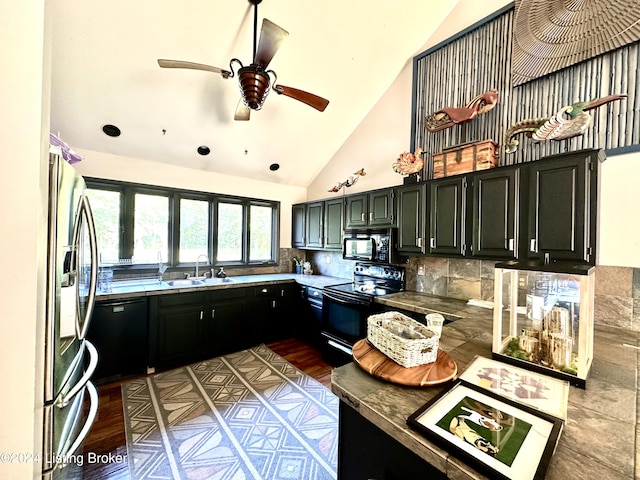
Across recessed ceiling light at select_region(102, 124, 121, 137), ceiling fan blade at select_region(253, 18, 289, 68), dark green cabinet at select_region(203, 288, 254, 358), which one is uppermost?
ceiling fan blade at select_region(253, 18, 289, 68)

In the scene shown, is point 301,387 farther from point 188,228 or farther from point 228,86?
point 228,86

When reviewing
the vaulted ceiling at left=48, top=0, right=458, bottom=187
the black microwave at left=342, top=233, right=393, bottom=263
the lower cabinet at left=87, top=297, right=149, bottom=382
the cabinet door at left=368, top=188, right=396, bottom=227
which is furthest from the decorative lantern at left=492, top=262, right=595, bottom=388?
the lower cabinet at left=87, top=297, right=149, bottom=382

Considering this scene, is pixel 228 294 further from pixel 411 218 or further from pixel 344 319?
pixel 411 218

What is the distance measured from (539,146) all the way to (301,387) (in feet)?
10.4

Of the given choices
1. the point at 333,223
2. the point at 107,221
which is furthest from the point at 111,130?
the point at 333,223

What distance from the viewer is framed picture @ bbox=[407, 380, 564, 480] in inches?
23.7

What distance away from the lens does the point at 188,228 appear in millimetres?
3799

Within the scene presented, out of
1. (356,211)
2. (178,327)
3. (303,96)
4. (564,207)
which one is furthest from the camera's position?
(356,211)

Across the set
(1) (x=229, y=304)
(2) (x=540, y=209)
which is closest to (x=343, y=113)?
(2) (x=540, y=209)

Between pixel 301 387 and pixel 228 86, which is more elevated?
pixel 228 86

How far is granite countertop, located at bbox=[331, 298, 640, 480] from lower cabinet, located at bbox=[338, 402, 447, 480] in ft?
0.35

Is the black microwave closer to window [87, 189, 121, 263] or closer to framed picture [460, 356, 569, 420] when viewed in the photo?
framed picture [460, 356, 569, 420]

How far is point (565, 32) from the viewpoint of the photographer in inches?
82.7

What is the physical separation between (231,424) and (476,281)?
2.62 metres
